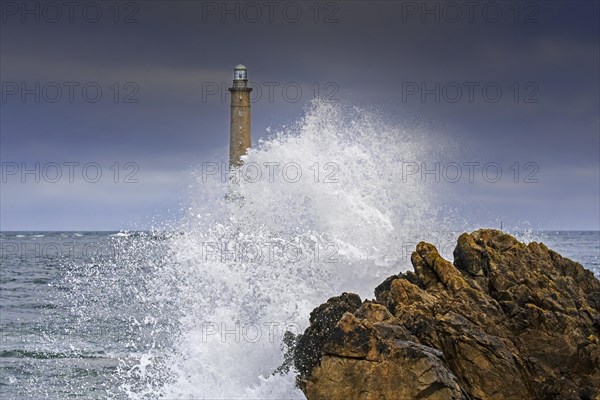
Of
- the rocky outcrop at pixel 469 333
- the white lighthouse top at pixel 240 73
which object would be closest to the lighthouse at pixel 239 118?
the white lighthouse top at pixel 240 73

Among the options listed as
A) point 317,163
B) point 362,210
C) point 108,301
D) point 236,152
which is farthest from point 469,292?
point 236,152

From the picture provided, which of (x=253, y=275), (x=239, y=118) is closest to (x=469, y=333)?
(x=253, y=275)

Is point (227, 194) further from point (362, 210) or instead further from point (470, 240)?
point (470, 240)

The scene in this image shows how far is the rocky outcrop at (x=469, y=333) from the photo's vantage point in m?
8.09

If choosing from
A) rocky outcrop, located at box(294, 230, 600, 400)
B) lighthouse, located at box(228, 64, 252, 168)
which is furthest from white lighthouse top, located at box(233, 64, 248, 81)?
rocky outcrop, located at box(294, 230, 600, 400)

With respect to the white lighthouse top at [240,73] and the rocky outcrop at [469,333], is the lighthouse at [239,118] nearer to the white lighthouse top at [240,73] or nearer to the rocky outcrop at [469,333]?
the white lighthouse top at [240,73]

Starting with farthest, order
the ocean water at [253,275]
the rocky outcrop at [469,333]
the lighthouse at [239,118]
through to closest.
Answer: the lighthouse at [239,118]
the ocean water at [253,275]
the rocky outcrop at [469,333]

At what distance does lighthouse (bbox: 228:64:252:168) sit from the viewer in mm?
47438

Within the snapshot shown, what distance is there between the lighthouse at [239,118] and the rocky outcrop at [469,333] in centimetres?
3715

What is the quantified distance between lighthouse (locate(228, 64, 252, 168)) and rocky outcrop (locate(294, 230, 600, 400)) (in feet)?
122

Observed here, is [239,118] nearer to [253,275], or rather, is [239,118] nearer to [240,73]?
[240,73]

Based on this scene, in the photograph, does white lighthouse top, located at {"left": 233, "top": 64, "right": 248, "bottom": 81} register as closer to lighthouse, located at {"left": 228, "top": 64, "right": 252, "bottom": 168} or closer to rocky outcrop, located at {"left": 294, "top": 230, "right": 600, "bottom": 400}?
lighthouse, located at {"left": 228, "top": 64, "right": 252, "bottom": 168}

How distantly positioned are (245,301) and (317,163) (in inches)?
144

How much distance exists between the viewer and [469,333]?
864 centimetres
